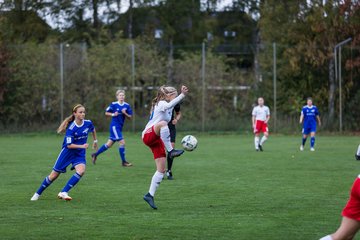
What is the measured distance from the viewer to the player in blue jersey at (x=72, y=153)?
1159 cm

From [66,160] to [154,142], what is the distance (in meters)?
1.78

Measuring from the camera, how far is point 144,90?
115 ft

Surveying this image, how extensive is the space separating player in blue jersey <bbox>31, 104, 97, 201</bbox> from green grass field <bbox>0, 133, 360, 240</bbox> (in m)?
0.28

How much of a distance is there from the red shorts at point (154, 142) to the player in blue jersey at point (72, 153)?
4.27 feet

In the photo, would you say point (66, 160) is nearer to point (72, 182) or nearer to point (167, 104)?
point (72, 182)

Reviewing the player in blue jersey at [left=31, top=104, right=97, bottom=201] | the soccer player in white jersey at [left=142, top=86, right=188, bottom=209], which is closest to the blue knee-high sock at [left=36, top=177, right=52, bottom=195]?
the player in blue jersey at [left=31, top=104, right=97, bottom=201]

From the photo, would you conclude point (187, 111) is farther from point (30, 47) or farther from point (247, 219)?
point (247, 219)

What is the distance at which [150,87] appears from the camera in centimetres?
3519

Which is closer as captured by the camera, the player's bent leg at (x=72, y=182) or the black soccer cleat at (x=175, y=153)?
the black soccer cleat at (x=175, y=153)

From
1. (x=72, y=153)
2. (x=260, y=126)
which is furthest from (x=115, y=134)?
(x=260, y=126)

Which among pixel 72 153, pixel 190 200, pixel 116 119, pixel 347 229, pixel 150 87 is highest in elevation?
pixel 150 87

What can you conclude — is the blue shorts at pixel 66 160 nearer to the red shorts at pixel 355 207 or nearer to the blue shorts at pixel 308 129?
the red shorts at pixel 355 207

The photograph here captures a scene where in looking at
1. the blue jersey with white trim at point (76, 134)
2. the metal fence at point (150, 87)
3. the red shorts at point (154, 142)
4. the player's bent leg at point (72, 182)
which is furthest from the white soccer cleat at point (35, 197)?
the metal fence at point (150, 87)

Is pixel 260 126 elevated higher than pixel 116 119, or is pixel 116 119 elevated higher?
pixel 116 119
